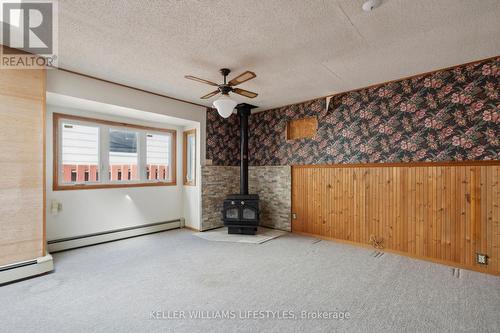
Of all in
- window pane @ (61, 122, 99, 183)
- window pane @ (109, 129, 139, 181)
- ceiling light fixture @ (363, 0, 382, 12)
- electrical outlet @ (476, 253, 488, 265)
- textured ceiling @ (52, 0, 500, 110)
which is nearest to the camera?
ceiling light fixture @ (363, 0, 382, 12)

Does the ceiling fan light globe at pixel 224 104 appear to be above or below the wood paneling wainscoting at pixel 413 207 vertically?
above

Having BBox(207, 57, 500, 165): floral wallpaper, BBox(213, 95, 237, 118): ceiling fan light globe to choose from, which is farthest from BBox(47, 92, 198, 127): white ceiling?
BBox(213, 95, 237, 118): ceiling fan light globe

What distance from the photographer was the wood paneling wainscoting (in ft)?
9.88

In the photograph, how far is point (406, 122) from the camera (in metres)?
3.60

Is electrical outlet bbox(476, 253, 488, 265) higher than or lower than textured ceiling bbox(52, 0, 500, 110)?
lower

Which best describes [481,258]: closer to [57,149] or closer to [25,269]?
[25,269]

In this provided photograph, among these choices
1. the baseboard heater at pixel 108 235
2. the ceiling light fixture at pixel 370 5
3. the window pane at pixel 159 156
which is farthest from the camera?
the window pane at pixel 159 156

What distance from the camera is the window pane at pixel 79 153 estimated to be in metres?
3.95

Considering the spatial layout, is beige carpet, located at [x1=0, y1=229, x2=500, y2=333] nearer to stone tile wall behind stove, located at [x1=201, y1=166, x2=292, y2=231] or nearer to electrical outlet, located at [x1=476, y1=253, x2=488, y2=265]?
electrical outlet, located at [x1=476, y1=253, x2=488, y2=265]

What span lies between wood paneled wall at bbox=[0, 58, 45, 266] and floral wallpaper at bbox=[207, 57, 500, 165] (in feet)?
9.35

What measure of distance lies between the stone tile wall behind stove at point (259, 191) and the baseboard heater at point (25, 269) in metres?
2.57

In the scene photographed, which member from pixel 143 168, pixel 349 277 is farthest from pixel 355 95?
pixel 143 168

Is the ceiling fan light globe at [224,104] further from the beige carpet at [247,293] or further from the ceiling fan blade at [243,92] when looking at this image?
the beige carpet at [247,293]

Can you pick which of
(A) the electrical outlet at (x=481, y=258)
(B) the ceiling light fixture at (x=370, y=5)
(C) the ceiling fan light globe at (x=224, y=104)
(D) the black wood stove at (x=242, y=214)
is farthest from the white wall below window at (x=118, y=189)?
(A) the electrical outlet at (x=481, y=258)
